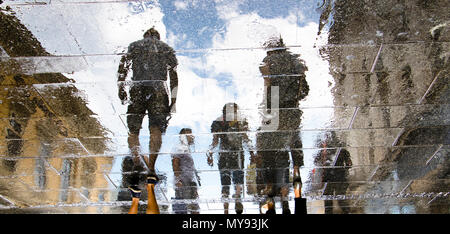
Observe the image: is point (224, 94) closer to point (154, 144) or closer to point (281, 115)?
point (281, 115)

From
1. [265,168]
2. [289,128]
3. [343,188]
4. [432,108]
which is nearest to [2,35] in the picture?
[289,128]

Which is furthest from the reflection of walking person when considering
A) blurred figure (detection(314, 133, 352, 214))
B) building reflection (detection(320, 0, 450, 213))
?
blurred figure (detection(314, 133, 352, 214))

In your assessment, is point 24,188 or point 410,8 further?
point 24,188

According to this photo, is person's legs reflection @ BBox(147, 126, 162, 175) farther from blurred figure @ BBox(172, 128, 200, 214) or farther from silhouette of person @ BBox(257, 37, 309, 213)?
silhouette of person @ BBox(257, 37, 309, 213)

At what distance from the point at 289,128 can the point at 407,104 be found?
1.33m

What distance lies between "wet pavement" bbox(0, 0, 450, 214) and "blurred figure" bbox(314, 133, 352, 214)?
33mm

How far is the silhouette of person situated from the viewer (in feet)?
10.5

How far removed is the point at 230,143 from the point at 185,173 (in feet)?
4.14

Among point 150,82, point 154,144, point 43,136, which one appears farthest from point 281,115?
point 43,136

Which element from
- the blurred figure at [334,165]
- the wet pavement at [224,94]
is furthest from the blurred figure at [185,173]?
the blurred figure at [334,165]

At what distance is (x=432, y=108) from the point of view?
12.7 ft

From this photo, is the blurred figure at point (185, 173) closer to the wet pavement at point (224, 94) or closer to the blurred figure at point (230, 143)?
the wet pavement at point (224, 94)

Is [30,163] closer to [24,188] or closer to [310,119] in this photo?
[24,188]
